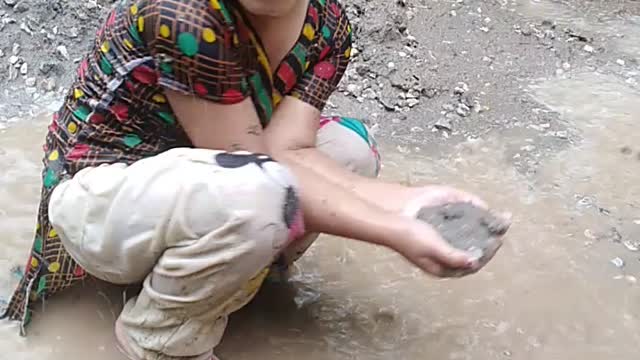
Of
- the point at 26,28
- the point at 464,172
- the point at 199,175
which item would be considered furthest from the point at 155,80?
the point at 26,28

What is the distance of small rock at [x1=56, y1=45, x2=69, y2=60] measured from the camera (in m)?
2.84

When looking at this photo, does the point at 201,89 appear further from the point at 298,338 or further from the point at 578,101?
the point at 578,101

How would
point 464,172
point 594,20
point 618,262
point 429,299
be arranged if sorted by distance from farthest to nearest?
point 594,20 < point 464,172 < point 618,262 < point 429,299

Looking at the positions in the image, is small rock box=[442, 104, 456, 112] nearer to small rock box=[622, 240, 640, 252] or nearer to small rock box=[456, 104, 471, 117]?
small rock box=[456, 104, 471, 117]

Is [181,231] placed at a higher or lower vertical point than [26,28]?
higher

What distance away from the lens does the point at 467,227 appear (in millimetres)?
1453

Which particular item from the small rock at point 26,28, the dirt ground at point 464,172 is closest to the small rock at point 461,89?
the dirt ground at point 464,172

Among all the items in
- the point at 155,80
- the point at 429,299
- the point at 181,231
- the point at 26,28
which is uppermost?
the point at 155,80

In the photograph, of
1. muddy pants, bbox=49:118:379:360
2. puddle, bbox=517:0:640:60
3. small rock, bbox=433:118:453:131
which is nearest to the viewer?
muddy pants, bbox=49:118:379:360

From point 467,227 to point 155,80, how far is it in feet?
1.82

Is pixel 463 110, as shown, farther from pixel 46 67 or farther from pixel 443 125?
pixel 46 67

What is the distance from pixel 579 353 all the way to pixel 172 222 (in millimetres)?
871

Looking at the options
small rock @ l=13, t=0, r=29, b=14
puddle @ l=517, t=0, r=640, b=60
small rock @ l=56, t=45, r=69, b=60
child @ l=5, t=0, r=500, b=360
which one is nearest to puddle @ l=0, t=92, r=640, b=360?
child @ l=5, t=0, r=500, b=360

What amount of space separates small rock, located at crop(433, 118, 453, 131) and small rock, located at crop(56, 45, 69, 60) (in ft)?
3.68
